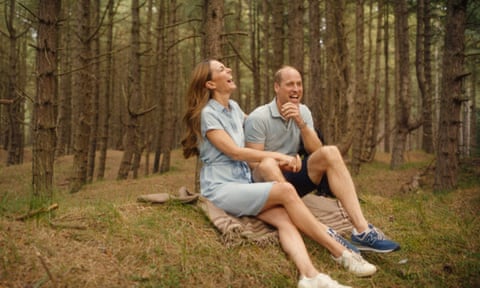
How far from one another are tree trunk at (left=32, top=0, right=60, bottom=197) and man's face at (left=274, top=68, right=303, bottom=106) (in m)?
3.15

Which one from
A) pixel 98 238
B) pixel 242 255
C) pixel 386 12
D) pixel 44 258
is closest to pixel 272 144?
pixel 242 255

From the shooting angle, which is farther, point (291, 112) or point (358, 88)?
point (358, 88)

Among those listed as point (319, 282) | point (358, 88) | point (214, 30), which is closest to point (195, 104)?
point (214, 30)

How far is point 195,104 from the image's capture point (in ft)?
14.0

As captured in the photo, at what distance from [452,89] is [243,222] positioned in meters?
5.33

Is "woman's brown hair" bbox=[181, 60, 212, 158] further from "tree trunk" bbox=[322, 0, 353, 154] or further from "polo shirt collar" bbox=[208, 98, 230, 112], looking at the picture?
"tree trunk" bbox=[322, 0, 353, 154]

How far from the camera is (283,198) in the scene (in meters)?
3.66

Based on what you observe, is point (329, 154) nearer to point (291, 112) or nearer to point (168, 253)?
point (291, 112)

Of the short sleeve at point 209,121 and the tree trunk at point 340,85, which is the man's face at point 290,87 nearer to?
the short sleeve at point 209,121

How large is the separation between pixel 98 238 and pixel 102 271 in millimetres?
488

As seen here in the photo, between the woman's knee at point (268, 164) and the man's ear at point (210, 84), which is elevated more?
the man's ear at point (210, 84)

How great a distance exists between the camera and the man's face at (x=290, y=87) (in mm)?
4414

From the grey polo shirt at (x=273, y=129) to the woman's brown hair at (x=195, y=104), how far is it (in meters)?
0.55

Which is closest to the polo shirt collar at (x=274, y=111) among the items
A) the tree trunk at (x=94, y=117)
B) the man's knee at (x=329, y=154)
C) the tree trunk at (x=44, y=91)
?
the man's knee at (x=329, y=154)
